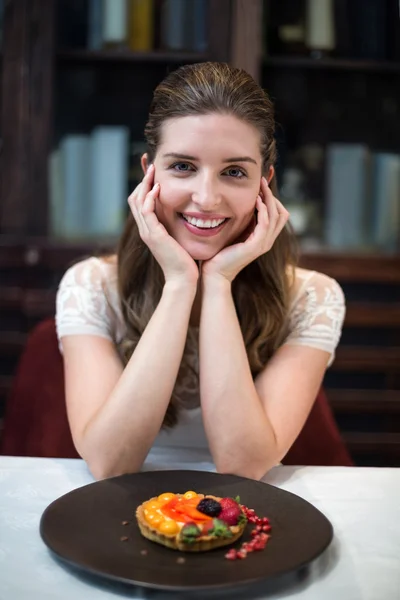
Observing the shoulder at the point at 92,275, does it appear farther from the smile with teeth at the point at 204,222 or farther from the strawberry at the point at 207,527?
the strawberry at the point at 207,527

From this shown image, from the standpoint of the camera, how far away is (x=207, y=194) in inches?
52.6

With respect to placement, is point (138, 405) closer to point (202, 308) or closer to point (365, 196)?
point (202, 308)

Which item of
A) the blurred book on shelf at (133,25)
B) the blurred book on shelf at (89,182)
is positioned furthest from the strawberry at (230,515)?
the blurred book on shelf at (133,25)

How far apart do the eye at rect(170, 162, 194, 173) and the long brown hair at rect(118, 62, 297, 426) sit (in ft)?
0.25

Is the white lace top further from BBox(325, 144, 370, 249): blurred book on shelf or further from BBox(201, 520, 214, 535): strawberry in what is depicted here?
BBox(325, 144, 370, 249): blurred book on shelf

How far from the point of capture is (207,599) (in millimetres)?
759

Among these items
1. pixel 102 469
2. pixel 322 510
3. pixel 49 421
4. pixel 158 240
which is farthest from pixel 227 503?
pixel 49 421

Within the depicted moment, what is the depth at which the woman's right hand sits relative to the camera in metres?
1.39

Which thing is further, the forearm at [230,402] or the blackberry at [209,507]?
the forearm at [230,402]

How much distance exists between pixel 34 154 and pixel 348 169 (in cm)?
104

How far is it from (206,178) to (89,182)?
1318mm

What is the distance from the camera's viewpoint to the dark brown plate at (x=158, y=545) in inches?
30.8

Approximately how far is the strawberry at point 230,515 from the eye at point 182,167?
661 millimetres

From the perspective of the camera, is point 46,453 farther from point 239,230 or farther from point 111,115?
point 111,115
